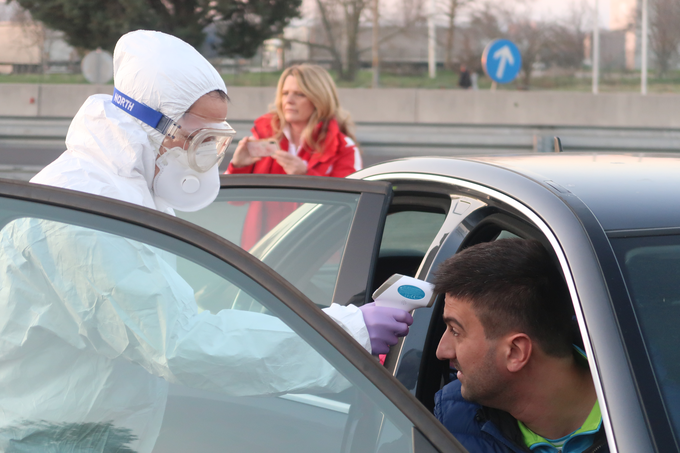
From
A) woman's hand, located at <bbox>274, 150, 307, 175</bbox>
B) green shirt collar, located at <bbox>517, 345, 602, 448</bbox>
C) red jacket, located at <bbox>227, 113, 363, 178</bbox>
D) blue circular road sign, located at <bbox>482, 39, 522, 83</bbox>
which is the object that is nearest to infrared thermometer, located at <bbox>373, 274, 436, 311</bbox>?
green shirt collar, located at <bbox>517, 345, 602, 448</bbox>

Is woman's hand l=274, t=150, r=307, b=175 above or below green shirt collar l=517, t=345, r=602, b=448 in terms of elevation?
above

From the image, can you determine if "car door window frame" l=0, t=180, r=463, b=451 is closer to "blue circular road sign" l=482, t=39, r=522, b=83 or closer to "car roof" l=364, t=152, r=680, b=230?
"car roof" l=364, t=152, r=680, b=230

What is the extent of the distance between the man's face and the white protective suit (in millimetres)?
A: 575

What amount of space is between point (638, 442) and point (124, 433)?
2.78 feet

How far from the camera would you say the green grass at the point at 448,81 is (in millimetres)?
12977

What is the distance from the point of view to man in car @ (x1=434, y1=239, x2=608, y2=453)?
5.07 feet

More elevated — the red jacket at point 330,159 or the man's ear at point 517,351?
the red jacket at point 330,159

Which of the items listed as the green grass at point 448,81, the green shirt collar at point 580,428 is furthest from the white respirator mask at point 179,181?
the green grass at point 448,81

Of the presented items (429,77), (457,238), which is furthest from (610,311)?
(429,77)

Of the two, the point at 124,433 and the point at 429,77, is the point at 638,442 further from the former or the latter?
the point at 429,77

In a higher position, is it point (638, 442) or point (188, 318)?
point (188, 318)

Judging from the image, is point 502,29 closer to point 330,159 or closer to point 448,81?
point 448,81

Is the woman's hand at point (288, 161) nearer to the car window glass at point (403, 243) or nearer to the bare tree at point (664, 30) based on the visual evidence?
the car window glass at point (403, 243)

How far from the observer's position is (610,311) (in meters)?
1.27
